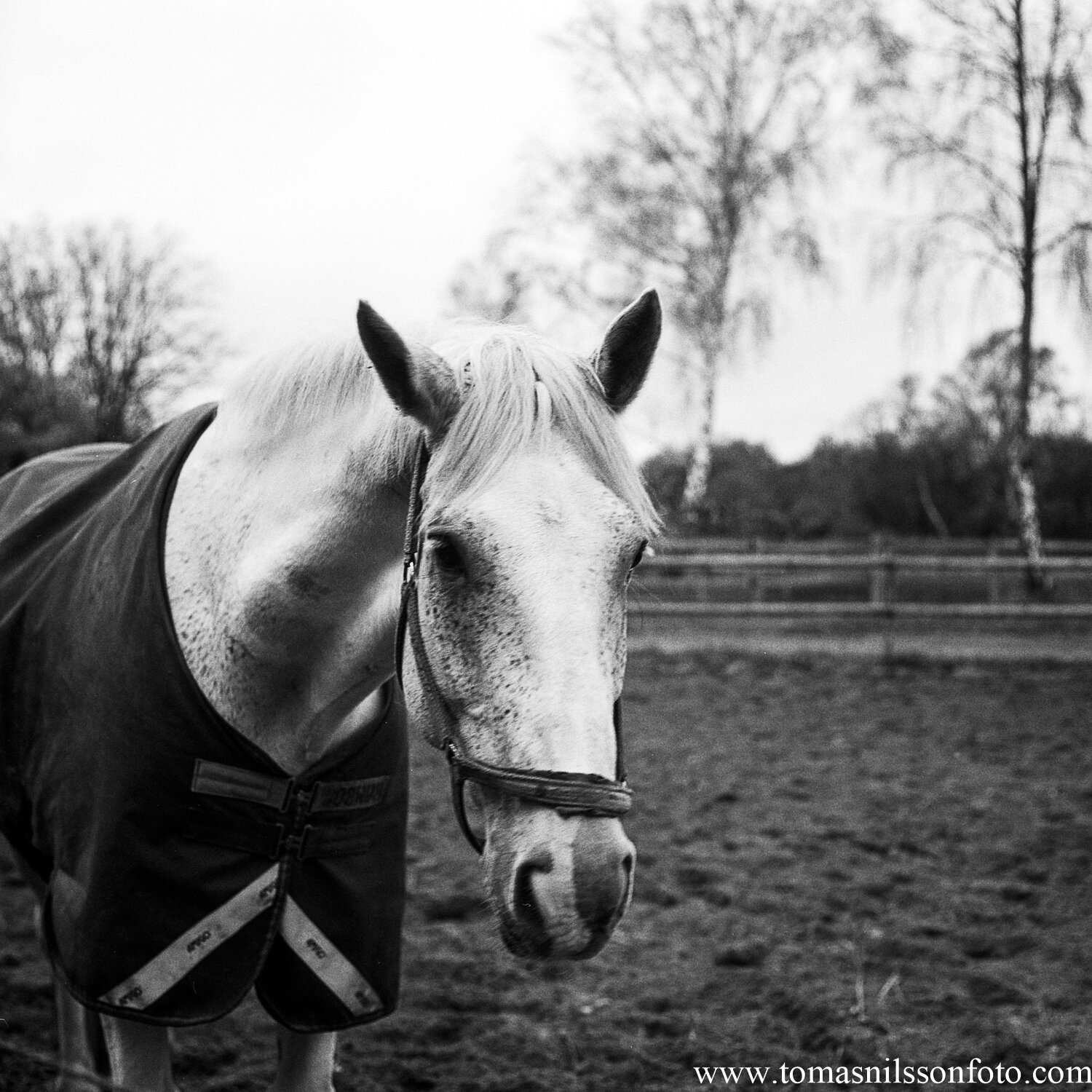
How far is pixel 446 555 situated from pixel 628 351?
1.50 ft

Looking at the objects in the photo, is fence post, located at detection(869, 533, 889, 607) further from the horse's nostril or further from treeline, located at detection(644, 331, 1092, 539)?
the horse's nostril

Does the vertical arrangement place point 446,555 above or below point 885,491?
below

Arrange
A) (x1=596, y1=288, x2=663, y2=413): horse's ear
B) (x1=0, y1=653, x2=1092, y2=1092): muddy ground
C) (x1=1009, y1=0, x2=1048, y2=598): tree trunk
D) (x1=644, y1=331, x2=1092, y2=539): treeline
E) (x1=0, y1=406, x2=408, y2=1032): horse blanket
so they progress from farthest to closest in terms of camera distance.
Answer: (x1=644, y1=331, x2=1092, y2=539): treeline, (x1=1009, y1=0, x2=1048, y2=598): tree trunk, (x1=0, y1=653, x2=1092, y2=1092): muddy ground, (x1=0, y1=406, x2=408, y2=1032): horse blanket, (x1=596, y1=288, x2=663, y2=413): horse's ear

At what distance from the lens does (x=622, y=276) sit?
598 inches

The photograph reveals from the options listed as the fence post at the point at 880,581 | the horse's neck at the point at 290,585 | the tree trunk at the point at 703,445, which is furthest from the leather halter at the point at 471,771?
the tree trunk at the point at 703,445

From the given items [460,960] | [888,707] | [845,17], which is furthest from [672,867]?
[845,17]

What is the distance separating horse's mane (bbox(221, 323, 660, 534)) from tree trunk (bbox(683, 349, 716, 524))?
1281 centimetres

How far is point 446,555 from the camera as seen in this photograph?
136 centimetres

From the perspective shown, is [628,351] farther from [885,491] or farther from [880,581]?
[885,491]

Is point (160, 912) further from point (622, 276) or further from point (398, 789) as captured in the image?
point (622, 276)

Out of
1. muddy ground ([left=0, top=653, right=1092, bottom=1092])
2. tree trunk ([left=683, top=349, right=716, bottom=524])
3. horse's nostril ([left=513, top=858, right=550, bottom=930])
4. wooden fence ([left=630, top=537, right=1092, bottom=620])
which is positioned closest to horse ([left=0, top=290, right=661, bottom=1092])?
horse's nostril ([left=513, top=858, right=550, bottom=930])

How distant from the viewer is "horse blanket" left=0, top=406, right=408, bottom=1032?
1692 millimetres

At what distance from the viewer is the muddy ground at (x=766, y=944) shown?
2.60m

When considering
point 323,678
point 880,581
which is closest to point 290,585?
point 323,678
